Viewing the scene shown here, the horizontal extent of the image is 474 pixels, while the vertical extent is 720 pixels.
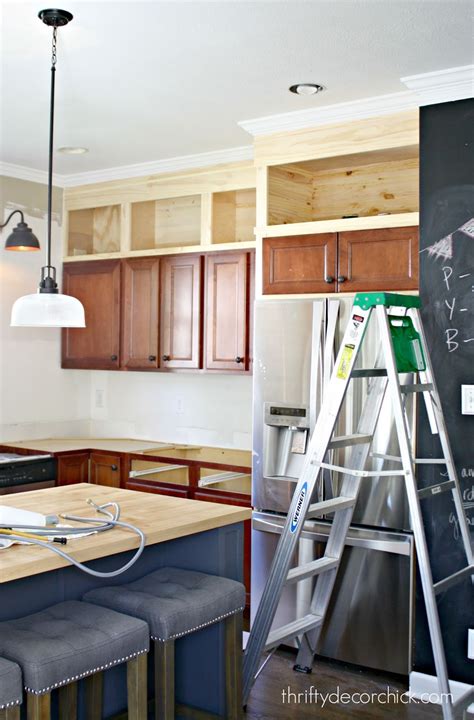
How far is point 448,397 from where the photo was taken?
3309 mm

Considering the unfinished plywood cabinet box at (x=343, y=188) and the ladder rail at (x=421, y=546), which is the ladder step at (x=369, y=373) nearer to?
the ladder rail at (x=421, y=546)

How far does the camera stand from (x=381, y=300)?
2953 mm

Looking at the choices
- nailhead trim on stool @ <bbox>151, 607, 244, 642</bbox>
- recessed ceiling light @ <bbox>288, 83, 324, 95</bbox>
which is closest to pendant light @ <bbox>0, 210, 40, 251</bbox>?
recessed ceiling light @ <bbox>288, 83, 324, 95</bbox>

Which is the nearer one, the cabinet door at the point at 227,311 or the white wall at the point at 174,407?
the cabinet door at the point at 227,311

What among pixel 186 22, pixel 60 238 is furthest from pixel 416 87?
pixel 60 238

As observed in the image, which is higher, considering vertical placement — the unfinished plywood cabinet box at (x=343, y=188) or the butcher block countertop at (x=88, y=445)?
the unfinished plywood cabinet box at (x=343, y=188)

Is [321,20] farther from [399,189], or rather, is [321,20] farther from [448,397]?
[448,397]

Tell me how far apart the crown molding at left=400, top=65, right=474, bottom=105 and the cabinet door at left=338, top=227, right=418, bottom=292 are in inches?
22.7

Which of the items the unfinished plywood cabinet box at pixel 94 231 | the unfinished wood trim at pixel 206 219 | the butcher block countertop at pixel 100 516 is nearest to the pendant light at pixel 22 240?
the unfinished wood trim at pixel 206 219

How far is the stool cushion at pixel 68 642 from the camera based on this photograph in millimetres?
1986

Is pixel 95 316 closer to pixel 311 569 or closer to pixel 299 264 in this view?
pixel 299 264

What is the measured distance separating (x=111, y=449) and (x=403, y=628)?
7.18 feet

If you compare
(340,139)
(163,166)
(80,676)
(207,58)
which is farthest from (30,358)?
(80,676)

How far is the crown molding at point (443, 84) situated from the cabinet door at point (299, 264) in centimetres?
76
